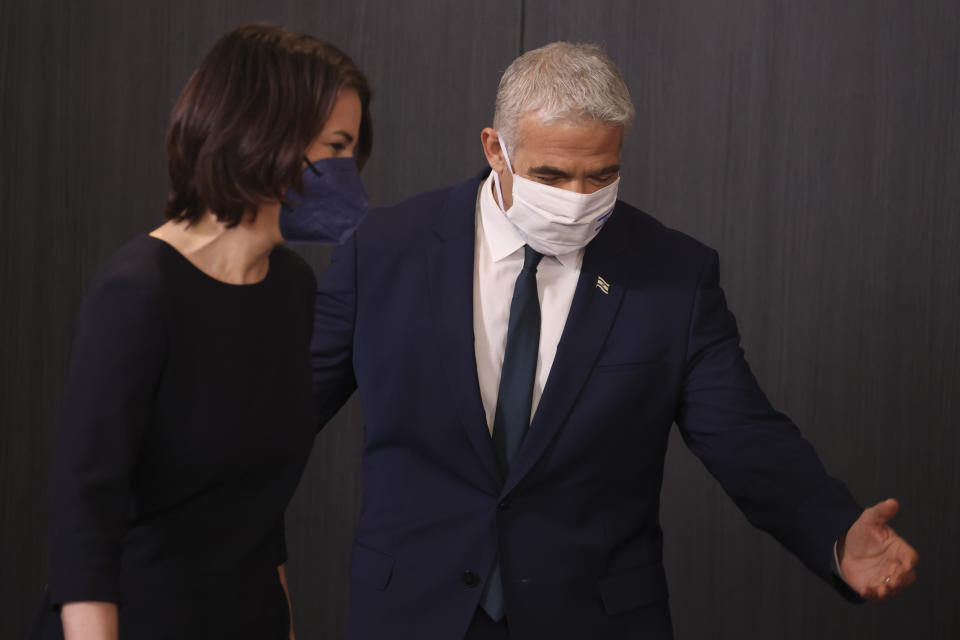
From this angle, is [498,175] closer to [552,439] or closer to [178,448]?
[552,439]

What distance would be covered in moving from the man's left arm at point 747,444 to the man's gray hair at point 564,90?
1.13 ft

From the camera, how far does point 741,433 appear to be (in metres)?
1.87

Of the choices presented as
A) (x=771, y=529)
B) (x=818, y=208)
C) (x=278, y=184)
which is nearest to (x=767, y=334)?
(x=818, y=208)

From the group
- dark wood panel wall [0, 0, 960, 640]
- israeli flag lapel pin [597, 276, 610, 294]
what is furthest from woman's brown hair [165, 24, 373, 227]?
dark wood panel wall [0, 0, 960, 640]

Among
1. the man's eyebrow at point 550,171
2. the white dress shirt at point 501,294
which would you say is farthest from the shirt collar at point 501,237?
the man's eyebrow at point 550,171

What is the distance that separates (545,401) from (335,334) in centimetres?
38

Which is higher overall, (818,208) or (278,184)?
(278,184)

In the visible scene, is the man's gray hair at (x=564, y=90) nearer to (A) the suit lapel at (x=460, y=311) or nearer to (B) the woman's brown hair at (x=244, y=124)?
(A) the suit lapel at (x=460, y=311)

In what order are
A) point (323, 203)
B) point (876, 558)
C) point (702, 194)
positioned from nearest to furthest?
point (323, 203), point (876, 558), point (702, 194)

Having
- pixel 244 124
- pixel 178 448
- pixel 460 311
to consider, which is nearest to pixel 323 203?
pixel 244 124

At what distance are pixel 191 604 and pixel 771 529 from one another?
1024 millimetres

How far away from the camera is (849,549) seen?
173cm

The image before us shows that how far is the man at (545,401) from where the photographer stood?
5.77 feet

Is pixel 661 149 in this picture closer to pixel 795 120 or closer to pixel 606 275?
pixel 795 120
